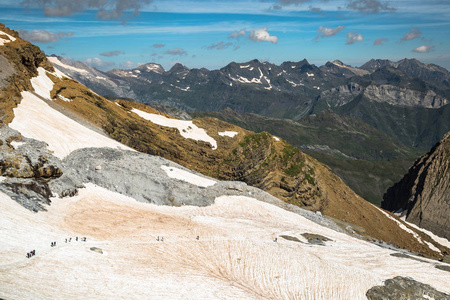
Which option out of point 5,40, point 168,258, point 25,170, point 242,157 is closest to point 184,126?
point 242,157

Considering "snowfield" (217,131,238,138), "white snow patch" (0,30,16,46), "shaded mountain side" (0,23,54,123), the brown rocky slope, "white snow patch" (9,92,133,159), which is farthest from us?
"snowfield" (217,131,238,138)

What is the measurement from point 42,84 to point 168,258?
209 feet

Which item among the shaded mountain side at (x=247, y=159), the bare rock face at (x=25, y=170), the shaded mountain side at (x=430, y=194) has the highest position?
the bare rock face at (x=25, y=170)

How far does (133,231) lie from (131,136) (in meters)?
46.2

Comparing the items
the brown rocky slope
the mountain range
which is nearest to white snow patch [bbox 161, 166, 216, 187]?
the mountain range

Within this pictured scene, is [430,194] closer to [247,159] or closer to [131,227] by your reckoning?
[247,159]

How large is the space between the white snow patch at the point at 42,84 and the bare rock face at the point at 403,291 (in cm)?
7410

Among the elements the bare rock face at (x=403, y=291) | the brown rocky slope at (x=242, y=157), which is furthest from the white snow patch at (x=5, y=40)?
the bare rock face at (x=403, y=291)

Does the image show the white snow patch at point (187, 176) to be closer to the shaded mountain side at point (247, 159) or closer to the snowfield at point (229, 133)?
the shaded mountain side at point (247, 159)

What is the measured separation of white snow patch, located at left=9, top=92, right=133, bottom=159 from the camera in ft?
185

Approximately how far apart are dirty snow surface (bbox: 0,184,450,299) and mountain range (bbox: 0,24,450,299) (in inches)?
6.5

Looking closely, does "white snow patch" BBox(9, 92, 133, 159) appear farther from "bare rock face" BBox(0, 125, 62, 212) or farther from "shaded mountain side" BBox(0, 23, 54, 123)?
"bare rock face" BBox(0, 125, 62, 212)

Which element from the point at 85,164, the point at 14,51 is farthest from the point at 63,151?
the point at 14,51

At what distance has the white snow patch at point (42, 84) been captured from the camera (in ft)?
247
